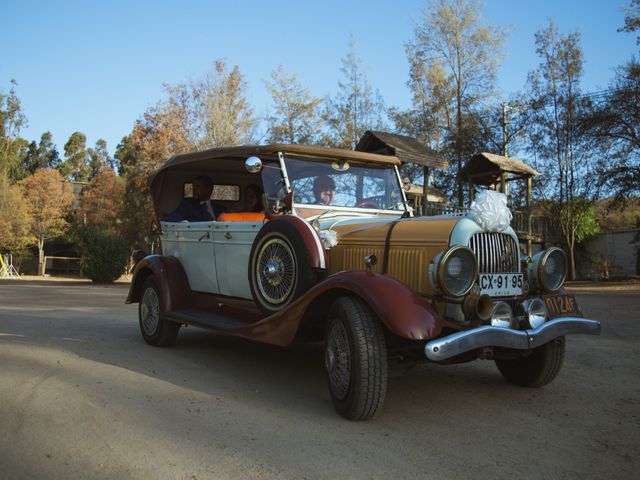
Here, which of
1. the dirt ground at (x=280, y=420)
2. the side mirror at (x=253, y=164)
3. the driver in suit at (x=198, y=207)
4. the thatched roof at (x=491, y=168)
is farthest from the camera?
the thatched roof at (x=491, y=168)

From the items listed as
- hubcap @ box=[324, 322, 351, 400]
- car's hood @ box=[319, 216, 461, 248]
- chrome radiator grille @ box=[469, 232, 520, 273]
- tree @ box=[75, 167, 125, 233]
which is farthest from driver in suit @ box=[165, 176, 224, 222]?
tree @ box=[75, 167, 125, 233]

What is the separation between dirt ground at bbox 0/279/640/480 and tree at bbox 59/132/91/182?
2368 inches

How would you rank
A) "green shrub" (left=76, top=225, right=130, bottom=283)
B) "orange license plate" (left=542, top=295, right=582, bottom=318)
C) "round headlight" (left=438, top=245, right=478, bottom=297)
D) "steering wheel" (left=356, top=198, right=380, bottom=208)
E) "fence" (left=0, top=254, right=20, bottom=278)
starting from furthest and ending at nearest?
"fence" (left=0, top=254, right=20, bottom=278)
"green shrub" (left=76, top=225, right=130, bottom=283)
"steering wheel" (left=356, top=198, right=380, bottom=208)
"orange license plate" (left=542, top=295, right=582, bottom=318)
"round headlight" (left=438, top=245, right=478, bottom=297)

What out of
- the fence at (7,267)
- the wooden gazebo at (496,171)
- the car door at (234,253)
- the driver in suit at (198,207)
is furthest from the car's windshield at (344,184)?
the fence at (7,267)

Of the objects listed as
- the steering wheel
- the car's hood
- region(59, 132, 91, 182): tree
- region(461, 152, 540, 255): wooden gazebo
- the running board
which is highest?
region(59, 132, 91, 182): tree

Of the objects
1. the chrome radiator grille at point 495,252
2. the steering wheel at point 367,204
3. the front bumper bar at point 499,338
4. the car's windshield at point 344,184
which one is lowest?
the front bumper bar at point 499,338

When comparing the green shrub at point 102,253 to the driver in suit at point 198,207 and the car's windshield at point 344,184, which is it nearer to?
the driver in suit at point 198,207

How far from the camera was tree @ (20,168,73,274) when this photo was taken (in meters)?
36.2

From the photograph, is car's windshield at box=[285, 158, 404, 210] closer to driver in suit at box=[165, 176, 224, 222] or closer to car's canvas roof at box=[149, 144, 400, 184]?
car's canvas roof at box=[149, 144, 400, 184]

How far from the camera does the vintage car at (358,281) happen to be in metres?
3.52

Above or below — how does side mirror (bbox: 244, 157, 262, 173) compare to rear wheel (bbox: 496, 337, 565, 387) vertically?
above

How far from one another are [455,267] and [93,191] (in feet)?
121

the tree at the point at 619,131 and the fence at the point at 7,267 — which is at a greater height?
the tree at the point at 619,131

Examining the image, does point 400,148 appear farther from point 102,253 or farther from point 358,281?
point 358,281
